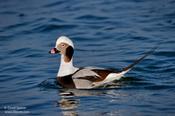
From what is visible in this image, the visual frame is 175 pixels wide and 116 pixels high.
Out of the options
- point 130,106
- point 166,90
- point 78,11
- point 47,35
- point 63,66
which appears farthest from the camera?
point 78,11

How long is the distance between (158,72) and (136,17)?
5756mm

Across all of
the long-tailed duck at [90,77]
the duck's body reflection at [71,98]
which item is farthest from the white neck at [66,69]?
the duck's body reflection at [71,98]

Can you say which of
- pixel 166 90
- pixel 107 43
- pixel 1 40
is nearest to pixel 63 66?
pixel 166 90

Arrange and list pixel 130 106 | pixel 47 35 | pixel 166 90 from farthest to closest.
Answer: pixel 47 35 < pixel 166 90 < pixel 130 106

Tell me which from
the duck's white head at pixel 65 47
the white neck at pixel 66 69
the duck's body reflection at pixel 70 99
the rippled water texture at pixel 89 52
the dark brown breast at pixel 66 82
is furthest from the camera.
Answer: the duck's white head at pixel 65 47

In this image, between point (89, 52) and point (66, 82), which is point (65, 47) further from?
point (89, 52)

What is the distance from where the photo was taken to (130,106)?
502 inches

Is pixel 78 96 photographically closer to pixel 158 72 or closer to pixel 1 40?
pixel 158 72

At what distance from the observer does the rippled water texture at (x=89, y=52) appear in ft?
43.1

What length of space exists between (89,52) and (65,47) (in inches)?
109

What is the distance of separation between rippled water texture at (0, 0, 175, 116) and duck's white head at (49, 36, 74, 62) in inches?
23.6

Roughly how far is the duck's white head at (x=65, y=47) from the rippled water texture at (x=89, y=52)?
1.96ft

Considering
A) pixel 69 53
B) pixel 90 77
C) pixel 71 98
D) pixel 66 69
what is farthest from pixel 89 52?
pixel 71 98

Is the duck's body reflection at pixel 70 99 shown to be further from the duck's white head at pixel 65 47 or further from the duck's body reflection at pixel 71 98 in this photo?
the duck's white head at pixel 65 47
